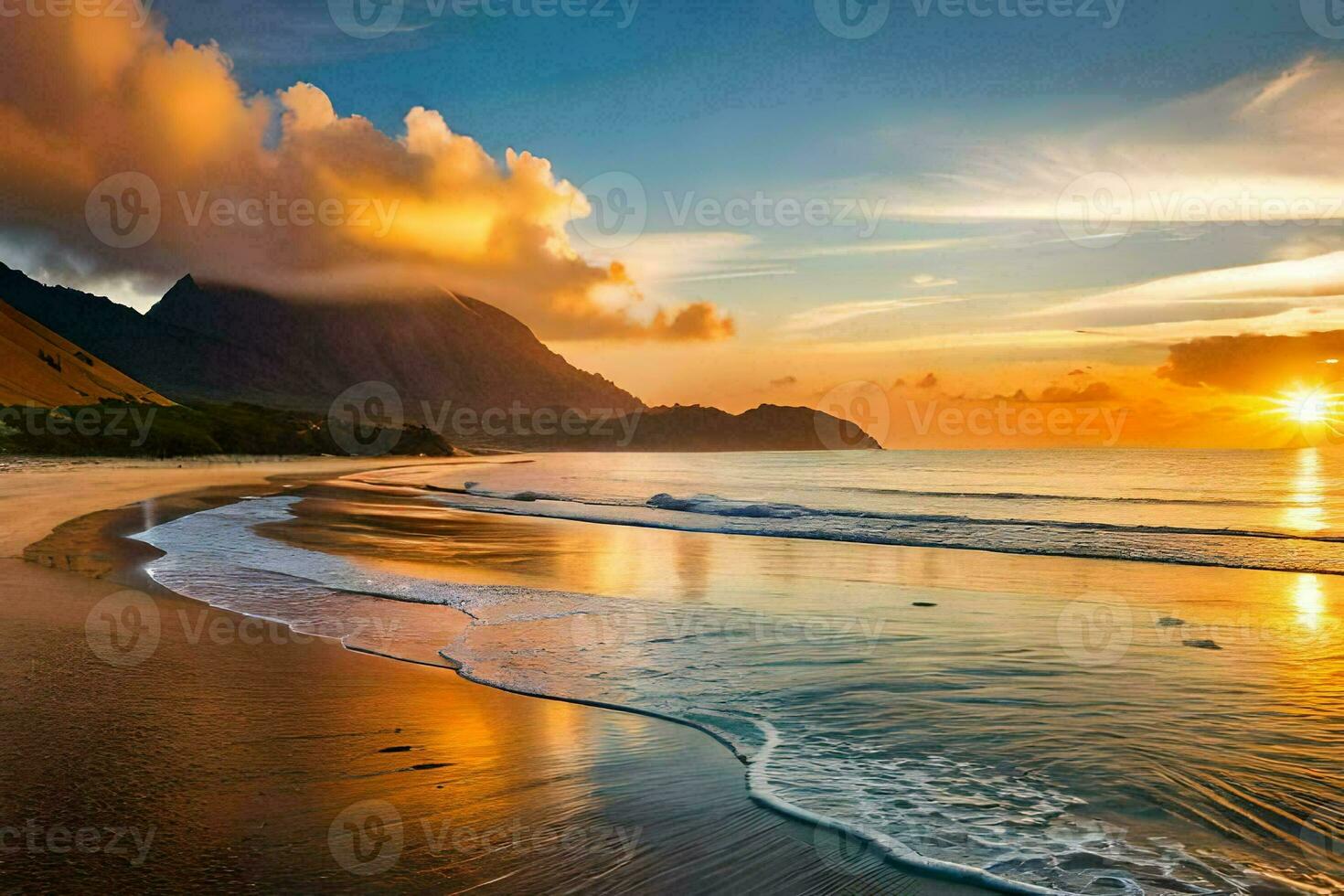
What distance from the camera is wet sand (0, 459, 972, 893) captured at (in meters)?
4.64

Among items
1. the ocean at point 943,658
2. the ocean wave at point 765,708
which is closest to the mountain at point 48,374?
the ocean at point 943,658

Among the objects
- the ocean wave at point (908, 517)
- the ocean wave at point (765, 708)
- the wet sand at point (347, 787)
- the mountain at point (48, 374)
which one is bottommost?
the ocean wave at point (908, 517)

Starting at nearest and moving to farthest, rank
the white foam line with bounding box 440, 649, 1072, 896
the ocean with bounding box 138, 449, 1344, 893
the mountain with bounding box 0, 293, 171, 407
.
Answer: the white foam line with bounding box 440, 649, 1072, 896 → the ocean with bounding box 138, 449, 1344, 893 → the mountain with bounding box 0, 293, 171, 407

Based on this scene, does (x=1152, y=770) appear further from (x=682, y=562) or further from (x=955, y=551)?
(x=955, y=551)

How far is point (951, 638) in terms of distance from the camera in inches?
442

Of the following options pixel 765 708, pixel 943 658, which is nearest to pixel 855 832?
pixel 765 708

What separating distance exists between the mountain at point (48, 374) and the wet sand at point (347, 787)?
104563mm

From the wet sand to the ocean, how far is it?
49cm

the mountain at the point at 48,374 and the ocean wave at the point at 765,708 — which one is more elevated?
the mountain at the point at 48,374

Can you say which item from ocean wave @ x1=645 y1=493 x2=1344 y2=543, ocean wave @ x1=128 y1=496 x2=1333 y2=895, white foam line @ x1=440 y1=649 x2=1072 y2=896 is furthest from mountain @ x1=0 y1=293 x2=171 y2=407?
white foam line @ x1=440 y1=649 x2=1072 y2=896

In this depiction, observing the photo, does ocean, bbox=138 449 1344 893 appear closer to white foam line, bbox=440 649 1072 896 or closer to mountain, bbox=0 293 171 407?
white foam line, bbox=440 649 1072 896

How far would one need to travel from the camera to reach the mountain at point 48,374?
103 meters

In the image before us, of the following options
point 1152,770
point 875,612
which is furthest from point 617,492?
point 1152,770

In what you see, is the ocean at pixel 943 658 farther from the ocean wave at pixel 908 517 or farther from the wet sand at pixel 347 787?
the ocean wave at pixel 908 517
